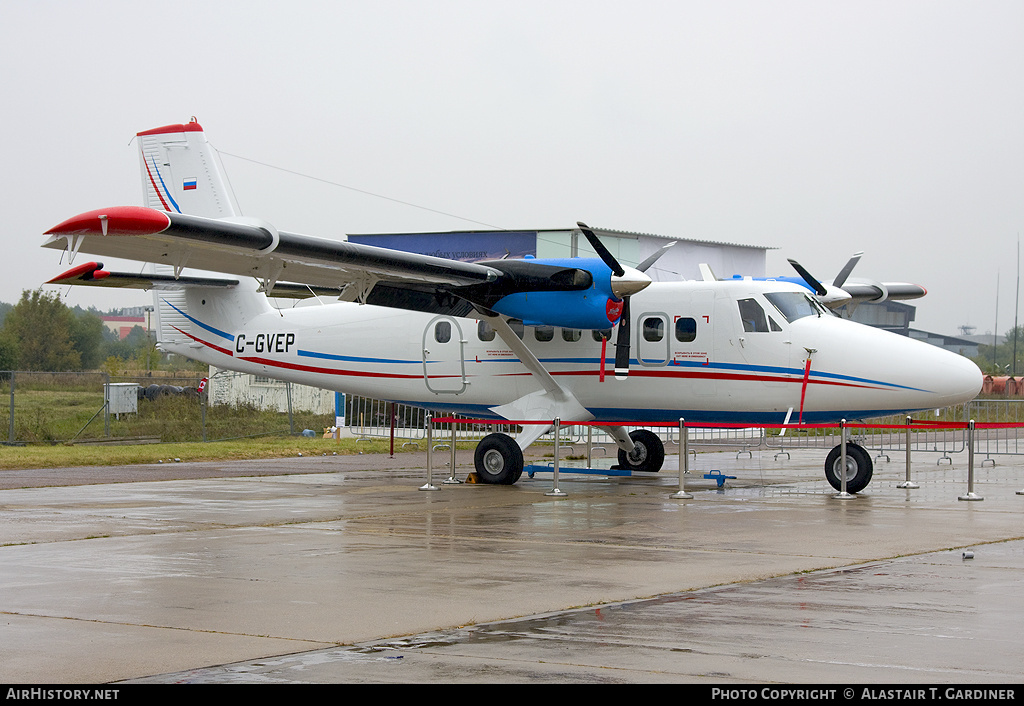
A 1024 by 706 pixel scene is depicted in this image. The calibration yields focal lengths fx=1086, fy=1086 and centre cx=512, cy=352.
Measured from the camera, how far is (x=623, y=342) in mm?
17188

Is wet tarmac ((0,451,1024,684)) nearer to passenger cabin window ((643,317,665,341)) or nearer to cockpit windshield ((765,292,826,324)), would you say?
passenger cabin window ((643,317,665,341))

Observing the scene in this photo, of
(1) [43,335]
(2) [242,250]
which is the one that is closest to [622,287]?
(2) [242,250]

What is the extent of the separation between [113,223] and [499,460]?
7.84m

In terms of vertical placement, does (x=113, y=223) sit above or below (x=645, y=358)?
above

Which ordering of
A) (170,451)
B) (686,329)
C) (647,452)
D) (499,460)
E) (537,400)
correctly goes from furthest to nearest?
(170,451) < (647,452) < (537,400) < (499,460) < (686,329)

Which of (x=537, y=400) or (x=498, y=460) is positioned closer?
(x=498, y=460)

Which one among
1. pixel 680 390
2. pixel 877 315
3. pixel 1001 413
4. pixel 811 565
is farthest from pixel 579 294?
pixel 877 315

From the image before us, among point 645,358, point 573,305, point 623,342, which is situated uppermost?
point 573,305

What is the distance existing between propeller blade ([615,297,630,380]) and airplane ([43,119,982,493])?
2 centimetres

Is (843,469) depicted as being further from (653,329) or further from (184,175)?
(184,175)

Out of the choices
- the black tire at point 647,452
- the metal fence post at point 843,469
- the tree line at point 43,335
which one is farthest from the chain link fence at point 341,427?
the tree line at point 43,335

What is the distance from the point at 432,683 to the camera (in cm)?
512

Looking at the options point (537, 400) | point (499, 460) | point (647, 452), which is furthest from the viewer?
point (647, 452)

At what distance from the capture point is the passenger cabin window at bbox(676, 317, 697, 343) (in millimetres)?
17141
